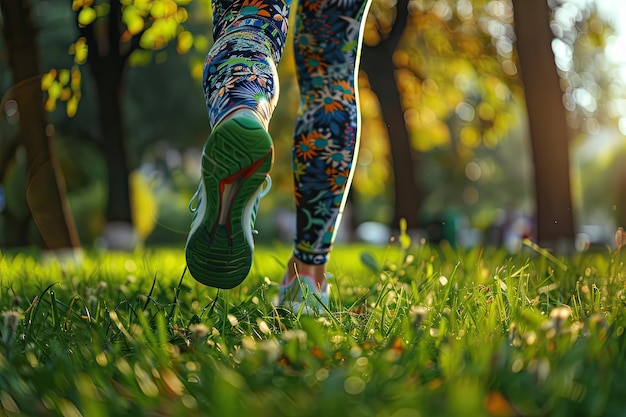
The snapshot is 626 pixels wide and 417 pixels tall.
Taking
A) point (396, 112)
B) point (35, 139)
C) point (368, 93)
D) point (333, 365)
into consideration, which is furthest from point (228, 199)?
point (368, 93)

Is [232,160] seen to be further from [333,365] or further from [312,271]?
[312,271]

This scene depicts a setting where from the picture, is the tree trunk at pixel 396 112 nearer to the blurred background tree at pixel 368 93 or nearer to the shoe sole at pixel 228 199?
the blurred background tree at pixel 368 93

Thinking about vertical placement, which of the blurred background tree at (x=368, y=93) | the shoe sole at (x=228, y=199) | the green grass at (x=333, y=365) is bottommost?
the blurred background tree at (x=368, y=93)

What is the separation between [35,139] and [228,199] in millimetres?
4207

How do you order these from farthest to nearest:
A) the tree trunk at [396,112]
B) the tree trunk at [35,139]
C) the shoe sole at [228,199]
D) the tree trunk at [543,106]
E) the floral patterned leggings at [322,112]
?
the tree trunk at [396,112], the tree trunk at [543,106], the tree trunk at [35,139], the floral patterned leggings at [322,112], the shoe sole at [228,199]

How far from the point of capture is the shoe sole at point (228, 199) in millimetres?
1306

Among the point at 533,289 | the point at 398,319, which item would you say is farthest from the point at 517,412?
the point at 533,289

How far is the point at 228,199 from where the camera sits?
1354 mm

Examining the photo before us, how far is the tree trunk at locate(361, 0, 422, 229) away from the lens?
9906 mm

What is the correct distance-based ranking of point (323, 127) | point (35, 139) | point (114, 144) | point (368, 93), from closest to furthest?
point (323, 127) < point (35, 139) < point (114, 144) < point (368, 93)

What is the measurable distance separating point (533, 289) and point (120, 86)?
8721 mm

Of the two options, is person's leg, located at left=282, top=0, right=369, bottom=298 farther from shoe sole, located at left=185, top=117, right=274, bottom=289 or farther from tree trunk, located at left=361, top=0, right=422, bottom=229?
tree trunk, located at left=361, top=0, right=422, bottom=229

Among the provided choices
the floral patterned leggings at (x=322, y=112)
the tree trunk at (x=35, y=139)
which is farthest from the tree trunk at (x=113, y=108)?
the floral patterned leggings at (x=322, y=112)

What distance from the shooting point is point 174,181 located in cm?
2484
